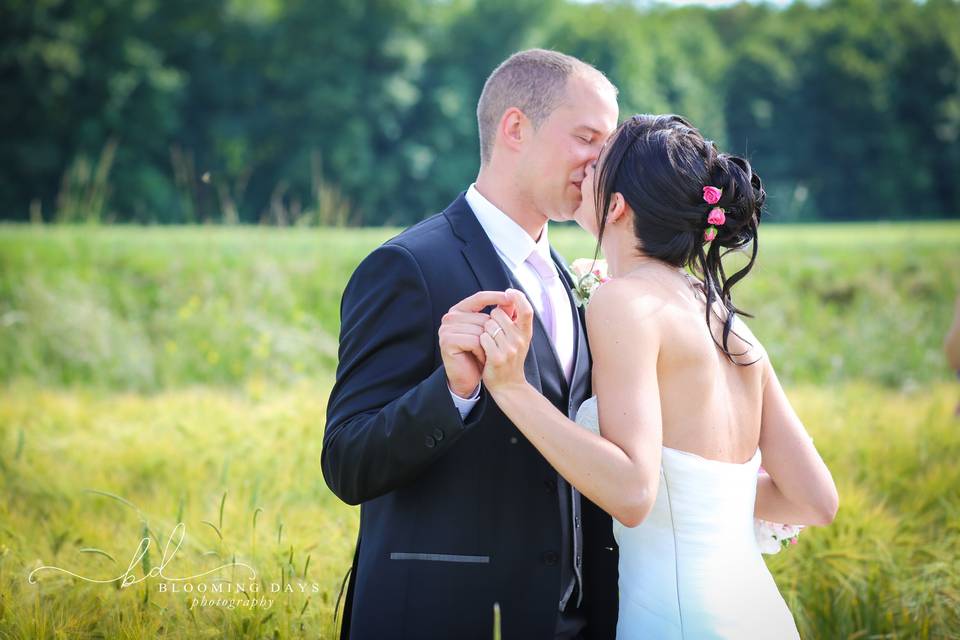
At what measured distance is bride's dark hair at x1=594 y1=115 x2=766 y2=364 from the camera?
2793mm

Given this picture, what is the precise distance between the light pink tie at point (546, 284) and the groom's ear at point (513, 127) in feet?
1.39

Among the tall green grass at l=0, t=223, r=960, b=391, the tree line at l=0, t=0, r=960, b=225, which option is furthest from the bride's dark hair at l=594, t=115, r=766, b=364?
the tree line at l=0, t=0, r=960, b=225

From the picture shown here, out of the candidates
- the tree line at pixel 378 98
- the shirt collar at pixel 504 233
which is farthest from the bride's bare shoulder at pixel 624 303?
the tree line at pixel 378 98

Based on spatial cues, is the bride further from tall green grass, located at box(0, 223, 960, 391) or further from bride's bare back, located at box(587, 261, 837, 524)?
tall green grass, located at box(0, 223, 960, 391)

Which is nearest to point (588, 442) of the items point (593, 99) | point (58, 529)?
point (593, 99)

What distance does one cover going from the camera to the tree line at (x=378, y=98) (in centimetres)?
3331

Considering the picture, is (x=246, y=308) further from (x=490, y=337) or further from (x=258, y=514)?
(x=490, y=337)

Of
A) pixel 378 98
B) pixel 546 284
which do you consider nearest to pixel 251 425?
pixel 546 284

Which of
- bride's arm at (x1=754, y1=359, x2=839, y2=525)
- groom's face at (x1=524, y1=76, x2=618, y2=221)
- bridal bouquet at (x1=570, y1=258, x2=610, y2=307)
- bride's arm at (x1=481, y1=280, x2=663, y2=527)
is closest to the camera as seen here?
bride's arm at (x1=481, y1=280, x2=663, y2=527)

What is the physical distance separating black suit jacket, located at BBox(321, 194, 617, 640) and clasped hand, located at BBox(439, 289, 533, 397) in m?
0.28

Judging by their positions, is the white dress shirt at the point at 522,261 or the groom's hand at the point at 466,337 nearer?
the groom's hand at the point at 466,337

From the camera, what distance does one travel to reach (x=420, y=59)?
40.6 m

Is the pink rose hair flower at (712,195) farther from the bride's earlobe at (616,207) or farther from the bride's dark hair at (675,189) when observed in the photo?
the bride's earlobe at (616,207)

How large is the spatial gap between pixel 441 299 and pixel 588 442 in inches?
28.6
